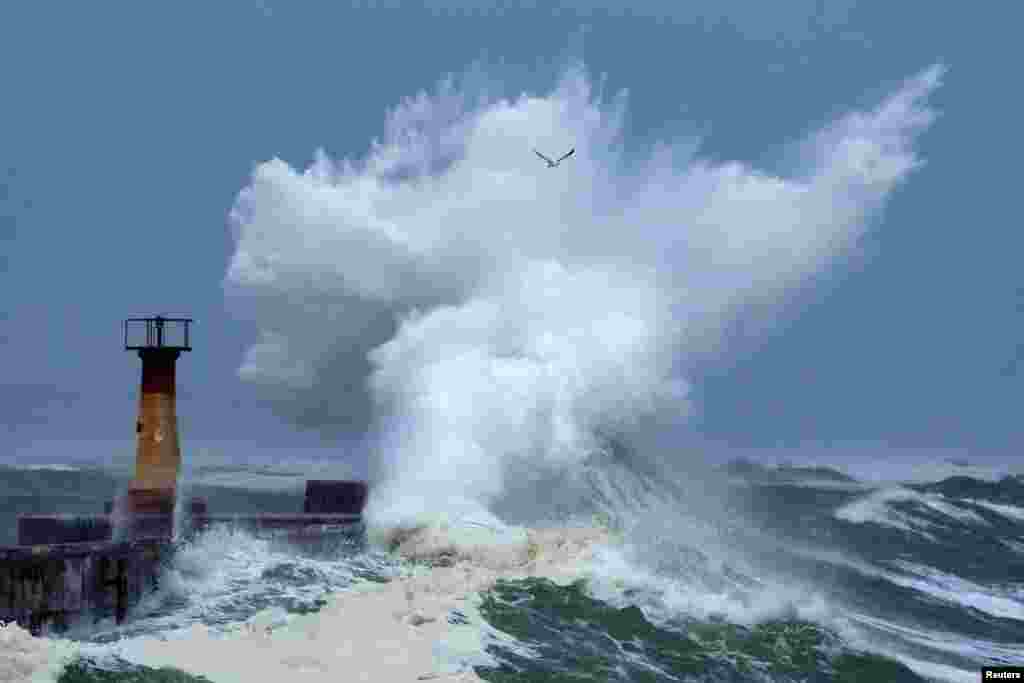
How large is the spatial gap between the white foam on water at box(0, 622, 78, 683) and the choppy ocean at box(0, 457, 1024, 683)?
22 millimetres

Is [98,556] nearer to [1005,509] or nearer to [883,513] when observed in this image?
[883,513]

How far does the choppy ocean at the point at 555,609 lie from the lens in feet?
47.4

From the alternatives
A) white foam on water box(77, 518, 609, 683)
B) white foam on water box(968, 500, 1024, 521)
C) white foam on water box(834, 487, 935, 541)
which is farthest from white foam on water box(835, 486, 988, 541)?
white foam on water box(77, 518, 609, 683)

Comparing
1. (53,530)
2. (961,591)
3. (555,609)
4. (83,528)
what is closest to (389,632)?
(555,609)

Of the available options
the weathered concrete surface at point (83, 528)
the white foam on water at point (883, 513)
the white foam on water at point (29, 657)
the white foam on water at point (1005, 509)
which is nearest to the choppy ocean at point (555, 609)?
the white foam on water at point (29, 657)

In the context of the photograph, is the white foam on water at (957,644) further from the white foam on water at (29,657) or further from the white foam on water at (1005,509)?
the white foam on water at (1005,509)

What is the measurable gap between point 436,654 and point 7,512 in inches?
1144

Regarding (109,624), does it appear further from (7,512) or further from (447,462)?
(7,512)

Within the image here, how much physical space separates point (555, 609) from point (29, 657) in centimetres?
715

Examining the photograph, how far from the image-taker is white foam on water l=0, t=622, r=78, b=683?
12.6 meters

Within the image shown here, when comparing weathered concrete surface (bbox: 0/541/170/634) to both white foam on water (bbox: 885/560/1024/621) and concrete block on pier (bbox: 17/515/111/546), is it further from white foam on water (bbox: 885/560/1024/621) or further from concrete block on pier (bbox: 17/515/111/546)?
white foam on water (bbox: 885/560/1024/621)

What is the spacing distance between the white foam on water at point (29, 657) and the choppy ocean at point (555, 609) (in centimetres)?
2

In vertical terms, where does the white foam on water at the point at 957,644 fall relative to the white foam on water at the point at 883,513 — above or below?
below

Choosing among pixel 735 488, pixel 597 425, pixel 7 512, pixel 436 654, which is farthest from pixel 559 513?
pixel 7 512
